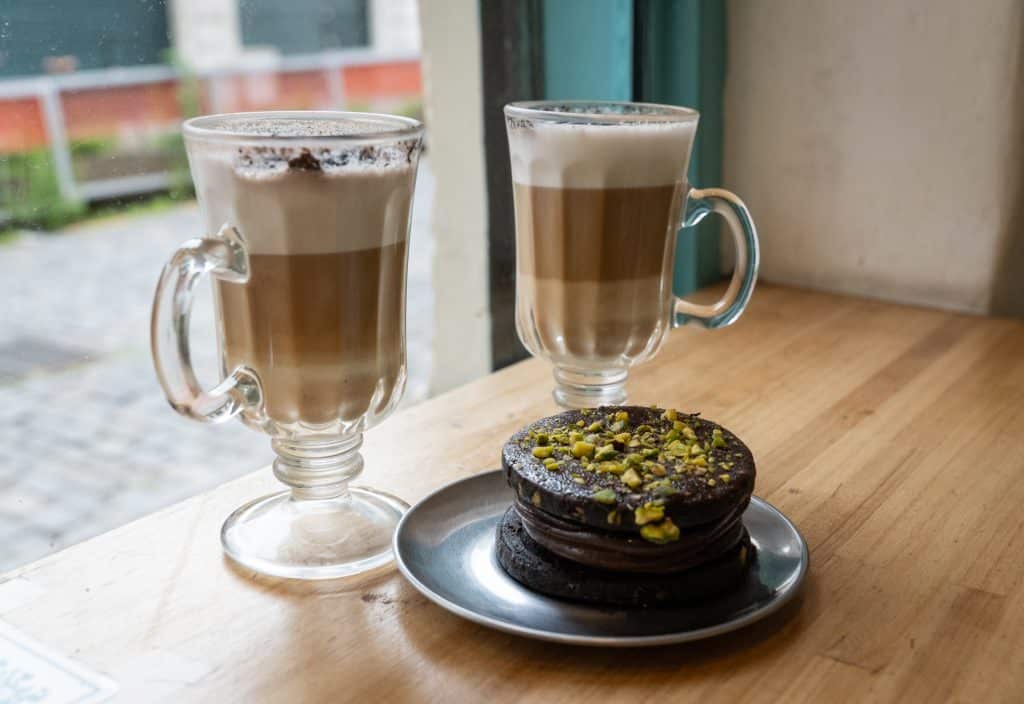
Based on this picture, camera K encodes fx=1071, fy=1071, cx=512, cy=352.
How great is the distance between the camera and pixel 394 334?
0.82 metres

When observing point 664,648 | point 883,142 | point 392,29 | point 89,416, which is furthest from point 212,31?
point 664,648

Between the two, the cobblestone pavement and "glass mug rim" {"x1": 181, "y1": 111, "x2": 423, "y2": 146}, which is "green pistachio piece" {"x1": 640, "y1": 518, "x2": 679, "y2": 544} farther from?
the cobblestone pavement

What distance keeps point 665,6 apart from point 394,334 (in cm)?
96

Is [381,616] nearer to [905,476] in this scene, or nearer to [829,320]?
[905,476]

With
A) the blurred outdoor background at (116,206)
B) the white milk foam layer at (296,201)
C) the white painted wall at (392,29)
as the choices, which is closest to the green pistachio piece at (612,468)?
the white milk foam layer at (296,201)

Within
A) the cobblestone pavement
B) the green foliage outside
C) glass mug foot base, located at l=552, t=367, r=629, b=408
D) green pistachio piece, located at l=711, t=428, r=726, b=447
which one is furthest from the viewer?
the cobblestone pavement

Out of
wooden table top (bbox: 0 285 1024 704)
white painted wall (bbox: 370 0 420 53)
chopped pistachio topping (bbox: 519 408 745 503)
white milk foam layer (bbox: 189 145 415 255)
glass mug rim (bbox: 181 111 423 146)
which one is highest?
white painted wall (bbox: 370 0 420 53)

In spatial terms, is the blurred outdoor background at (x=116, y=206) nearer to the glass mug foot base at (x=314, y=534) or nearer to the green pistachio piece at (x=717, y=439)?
the glass mug foot base at (x=314, y=534)

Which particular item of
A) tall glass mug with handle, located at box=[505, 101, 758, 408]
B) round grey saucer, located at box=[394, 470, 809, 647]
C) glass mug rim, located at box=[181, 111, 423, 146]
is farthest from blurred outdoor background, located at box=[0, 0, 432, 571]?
round grey saucer, located at box=[394, 470, 809, 647]

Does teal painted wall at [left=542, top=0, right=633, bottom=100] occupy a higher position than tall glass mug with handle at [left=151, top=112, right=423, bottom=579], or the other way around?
teal painted wall at [left=542, top=0, right=633, bottom=100]

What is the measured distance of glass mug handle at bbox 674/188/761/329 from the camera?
3.20 ft

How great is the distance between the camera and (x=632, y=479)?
2.27 ft

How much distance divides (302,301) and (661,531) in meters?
0.30

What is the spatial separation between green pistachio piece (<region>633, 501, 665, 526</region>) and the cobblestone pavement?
1.09m
